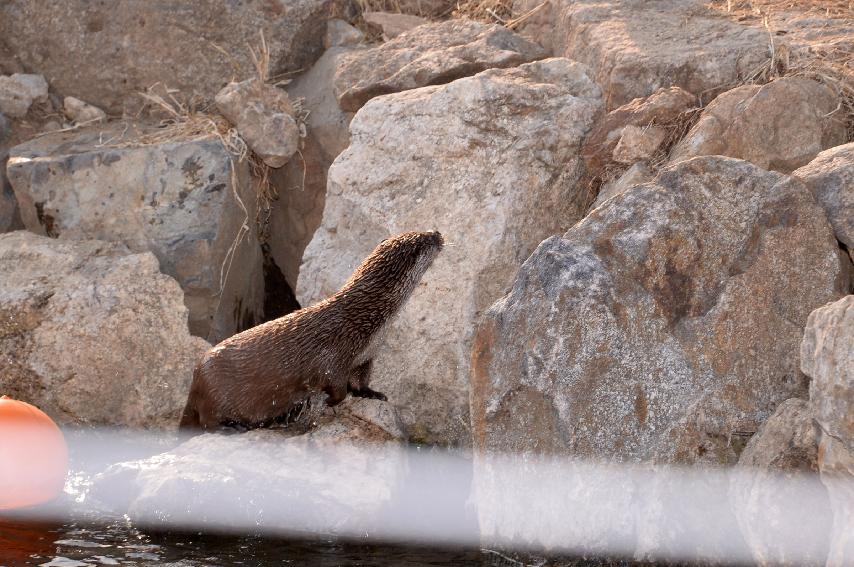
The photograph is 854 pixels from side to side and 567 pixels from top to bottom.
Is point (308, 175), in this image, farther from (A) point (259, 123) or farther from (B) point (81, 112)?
(B) point (81, 112)

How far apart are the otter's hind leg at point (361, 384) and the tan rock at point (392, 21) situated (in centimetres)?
324

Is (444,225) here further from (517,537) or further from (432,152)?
(517,537)

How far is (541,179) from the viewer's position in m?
5.69

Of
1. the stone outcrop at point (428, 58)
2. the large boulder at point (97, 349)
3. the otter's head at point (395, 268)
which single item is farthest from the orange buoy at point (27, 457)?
the stone outcrop at point (428, 58)

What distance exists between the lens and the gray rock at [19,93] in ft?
25.0

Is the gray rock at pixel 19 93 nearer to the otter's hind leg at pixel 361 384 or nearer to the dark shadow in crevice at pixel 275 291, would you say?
the dark shadow in crevice at pixel 275 291

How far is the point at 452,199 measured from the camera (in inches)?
225

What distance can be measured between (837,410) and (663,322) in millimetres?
1013

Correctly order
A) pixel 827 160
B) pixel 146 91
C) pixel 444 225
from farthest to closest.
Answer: pixel 146 91, pixel 444 225, pixel 827 160

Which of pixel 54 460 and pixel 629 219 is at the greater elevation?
pixel 629 219

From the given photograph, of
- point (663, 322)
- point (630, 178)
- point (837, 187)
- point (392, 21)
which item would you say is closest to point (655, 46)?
point (630, 178)

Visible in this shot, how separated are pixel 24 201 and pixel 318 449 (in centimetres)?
316

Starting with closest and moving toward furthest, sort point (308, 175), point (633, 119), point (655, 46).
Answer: point (633, 119), point (655, 46), point (308, 175)

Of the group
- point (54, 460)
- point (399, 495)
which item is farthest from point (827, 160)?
point (54, 460)
